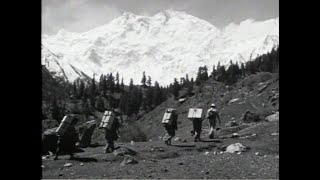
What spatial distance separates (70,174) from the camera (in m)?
19.5

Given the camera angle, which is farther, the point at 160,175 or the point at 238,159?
the point at 238,159

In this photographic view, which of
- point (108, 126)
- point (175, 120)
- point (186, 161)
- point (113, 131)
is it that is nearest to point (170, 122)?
point (175, 120)

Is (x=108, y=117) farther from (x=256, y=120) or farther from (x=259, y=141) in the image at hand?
(x=256, y=120)

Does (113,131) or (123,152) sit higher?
(113,131)

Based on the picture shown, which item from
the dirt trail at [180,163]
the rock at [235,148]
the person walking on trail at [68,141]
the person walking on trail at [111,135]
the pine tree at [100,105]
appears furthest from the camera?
the pine tree at [100,105]

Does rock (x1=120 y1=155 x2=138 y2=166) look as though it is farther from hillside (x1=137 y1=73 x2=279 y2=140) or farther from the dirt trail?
hillside (x1=137 y1=73 x2=279 y2=140)

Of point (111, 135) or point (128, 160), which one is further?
point (111, 135)

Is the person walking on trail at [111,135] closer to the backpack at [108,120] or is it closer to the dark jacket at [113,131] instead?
the dark jacket at [113,131]

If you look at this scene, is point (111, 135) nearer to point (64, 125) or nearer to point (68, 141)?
point (68, 141)

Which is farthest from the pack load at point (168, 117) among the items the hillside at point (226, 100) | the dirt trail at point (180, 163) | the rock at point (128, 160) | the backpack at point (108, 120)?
the hillside at point (226, 100)

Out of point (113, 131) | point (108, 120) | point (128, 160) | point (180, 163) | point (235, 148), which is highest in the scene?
point (108, 120)

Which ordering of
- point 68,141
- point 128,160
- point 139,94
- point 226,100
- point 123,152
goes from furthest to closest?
point 139,94 → point 226,100 → point 123,152 → point 68,141 → point 128,160
